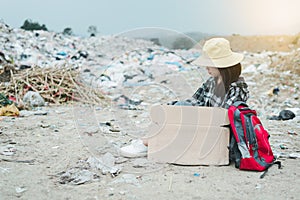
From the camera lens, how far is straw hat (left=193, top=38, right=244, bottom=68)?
2.21 meters

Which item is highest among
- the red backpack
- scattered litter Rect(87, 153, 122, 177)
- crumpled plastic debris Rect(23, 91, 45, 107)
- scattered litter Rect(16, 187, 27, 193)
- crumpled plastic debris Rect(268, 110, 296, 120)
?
the red backpack

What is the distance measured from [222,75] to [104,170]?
2.79ft

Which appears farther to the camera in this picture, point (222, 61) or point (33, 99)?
point (33, 99)

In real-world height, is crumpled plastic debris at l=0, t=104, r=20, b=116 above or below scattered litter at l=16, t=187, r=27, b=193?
below

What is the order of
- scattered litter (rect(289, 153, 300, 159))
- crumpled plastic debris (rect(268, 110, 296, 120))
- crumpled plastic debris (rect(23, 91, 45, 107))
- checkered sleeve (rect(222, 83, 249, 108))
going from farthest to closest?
crumpled plastic debris (rect(23, 91, 45, 107))
crumpled plastic debris (rect(268, 110, 296, 120))
scattered litter (rect(289, 153, 300, 159))
checkered sleeve (rect(222, 83, 249, 108))

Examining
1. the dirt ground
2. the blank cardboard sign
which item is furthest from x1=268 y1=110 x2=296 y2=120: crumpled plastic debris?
the blank cardboard sign

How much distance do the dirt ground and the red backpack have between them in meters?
0.05

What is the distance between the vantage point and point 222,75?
223 centimetres

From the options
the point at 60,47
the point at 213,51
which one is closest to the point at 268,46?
the point at 60,47

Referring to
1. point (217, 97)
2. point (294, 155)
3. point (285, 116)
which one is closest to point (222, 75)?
point (217, 97)

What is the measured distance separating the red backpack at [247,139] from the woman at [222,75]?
85 millimetres

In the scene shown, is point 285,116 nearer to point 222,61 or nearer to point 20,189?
point 222,61

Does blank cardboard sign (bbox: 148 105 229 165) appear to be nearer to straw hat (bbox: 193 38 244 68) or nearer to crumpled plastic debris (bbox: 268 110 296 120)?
straw hat (bbox: 193 38 244 68)

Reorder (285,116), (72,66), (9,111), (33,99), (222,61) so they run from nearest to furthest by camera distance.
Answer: (222,61) < (9,111) < (285,116) < (33,99) < (72,66)
